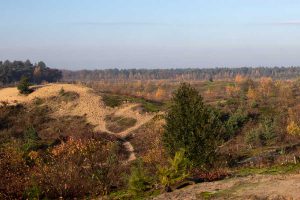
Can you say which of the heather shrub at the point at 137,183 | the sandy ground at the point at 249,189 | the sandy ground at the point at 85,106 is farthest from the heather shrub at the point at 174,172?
the sandy ground at the point at 85,106

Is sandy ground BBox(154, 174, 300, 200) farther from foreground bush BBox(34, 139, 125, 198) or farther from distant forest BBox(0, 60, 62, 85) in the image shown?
distant forest BBox(0, 60, 62, 85)

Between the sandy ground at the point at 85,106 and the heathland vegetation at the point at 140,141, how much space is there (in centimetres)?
16

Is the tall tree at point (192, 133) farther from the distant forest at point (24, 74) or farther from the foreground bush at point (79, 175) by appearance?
the distant forest at point (24, 74)

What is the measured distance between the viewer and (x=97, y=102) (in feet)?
226

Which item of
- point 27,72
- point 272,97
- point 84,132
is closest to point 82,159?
point 84,132

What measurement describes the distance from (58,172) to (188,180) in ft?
21.3

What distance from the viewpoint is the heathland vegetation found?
72.6 feet

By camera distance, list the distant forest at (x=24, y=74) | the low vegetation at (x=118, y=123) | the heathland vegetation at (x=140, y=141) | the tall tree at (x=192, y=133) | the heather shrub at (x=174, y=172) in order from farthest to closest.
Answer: the distant forest at (x=24, y=74) < the low vegetation at (x=118, y=123) < the tall tree at (x=192, y=133) < the heathland vegetation at (x=140, y=141) < the heather shrub at (x=174, y=172)

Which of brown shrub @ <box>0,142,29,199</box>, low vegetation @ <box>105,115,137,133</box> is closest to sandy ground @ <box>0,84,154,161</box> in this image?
low vegetation @ <box>105,115,137,133</box>

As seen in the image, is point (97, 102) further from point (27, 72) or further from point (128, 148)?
point (27, 72)

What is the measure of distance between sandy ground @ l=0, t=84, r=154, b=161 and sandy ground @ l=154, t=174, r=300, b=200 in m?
34.2

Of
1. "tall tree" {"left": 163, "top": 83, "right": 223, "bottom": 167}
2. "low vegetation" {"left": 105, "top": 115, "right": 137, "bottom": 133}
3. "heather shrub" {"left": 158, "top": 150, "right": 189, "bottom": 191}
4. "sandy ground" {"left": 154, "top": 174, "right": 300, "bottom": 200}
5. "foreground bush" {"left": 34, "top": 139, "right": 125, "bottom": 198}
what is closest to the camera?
"sandy ground" {"left": 154, "top": 174, "right": 300, "bottom": 200}

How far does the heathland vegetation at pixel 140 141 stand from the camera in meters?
22.1

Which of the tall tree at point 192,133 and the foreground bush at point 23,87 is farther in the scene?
the foreground bush at point 23,87
